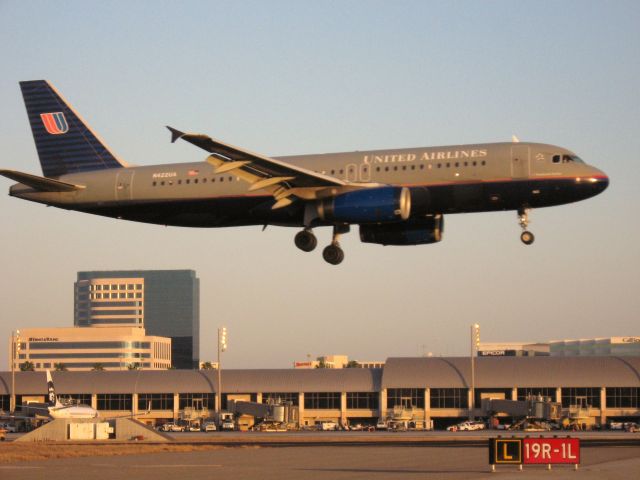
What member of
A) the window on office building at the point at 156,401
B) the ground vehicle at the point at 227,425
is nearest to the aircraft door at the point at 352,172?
the ground vehicle at the point at 227,425

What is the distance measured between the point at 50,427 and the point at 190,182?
32.4 metres

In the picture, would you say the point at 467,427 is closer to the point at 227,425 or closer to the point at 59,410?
the point at 227,425

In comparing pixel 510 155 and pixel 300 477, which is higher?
pixel 510 155

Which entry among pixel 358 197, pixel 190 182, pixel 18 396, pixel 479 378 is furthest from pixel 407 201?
pixel 18 396

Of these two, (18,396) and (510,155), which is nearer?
(510,155)

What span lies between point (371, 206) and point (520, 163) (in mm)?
8224

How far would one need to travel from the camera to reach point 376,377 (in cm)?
15112

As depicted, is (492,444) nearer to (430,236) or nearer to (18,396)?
(430,236)

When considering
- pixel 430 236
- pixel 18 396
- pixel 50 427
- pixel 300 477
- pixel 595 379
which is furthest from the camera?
pixel 18 396

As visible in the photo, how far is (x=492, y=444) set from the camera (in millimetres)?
50344

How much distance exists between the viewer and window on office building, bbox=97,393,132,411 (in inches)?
6073

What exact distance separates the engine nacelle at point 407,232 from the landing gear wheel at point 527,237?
545 cm

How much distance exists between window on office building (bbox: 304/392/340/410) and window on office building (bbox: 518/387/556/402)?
22837 millimetres

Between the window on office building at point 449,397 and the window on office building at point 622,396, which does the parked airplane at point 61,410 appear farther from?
the window on office building at point 622,396
